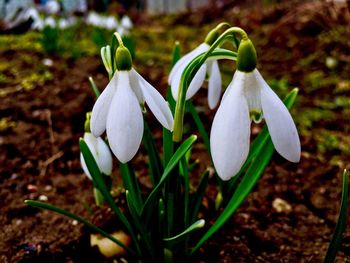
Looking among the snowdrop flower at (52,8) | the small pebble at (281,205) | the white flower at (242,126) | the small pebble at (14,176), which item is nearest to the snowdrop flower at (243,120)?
the white flower at (242,126)

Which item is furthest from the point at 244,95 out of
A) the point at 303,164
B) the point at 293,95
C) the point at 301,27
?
the point at 301,27

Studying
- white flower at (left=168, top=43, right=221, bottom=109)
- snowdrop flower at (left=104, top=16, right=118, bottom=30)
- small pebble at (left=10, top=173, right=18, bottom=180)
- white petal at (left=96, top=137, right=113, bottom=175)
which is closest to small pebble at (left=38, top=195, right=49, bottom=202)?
small pebble at (left=10, top=173, right=18, bottom=180)

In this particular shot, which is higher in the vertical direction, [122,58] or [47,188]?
[122,58]

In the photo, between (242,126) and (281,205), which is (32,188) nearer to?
(281,205)

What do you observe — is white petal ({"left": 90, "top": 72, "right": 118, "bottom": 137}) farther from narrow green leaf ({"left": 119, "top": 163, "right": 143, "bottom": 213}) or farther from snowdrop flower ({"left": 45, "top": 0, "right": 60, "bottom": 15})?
snowdrop flower ({"left": 45, "top": 0, "right": 60, "bottom": 15})

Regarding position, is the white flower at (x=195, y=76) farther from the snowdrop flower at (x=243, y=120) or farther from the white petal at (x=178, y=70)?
the snowdrop flower at (x=243, y=120)

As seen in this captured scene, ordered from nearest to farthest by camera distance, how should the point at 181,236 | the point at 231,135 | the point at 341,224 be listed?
the point at 231,135 < the point at 341,224 < the point at 181,236

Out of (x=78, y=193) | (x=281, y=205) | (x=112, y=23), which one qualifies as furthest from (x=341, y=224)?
(x=112, y=23)
